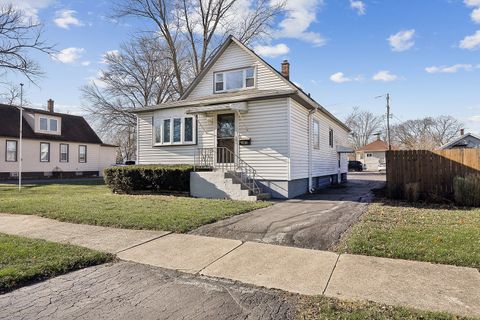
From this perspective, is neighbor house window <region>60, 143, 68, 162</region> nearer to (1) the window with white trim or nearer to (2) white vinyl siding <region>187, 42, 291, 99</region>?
(1) the window with white trim

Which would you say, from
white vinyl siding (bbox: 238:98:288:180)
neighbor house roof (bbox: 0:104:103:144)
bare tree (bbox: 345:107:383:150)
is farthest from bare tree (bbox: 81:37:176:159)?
bare tree (bbox: 345:107:383:150)

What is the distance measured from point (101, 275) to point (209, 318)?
209 centimetres

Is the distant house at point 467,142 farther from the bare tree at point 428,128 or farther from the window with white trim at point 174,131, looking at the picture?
the bare tree at point 428,128

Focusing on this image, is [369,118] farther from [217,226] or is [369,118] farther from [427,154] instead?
[217,226]

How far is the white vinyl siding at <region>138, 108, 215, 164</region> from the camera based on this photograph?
1423 cm

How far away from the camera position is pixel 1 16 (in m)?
21.5

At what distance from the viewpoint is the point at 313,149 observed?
15.5 metres

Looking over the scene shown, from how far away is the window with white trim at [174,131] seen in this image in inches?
575

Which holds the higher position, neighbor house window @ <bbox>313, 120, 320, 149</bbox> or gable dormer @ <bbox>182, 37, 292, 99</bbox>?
gable dormer @ <bbox>182, 37, 292, 99</bbox>

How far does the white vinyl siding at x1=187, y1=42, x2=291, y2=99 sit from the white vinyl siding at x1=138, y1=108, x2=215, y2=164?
2.00m

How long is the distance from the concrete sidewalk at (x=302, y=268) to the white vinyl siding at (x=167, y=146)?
7.89 meters

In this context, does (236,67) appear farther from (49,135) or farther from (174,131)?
(49,135)

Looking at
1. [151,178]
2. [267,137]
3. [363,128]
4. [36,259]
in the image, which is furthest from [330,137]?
[363,128]

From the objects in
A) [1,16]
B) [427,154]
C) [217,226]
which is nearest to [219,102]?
[217,226]
